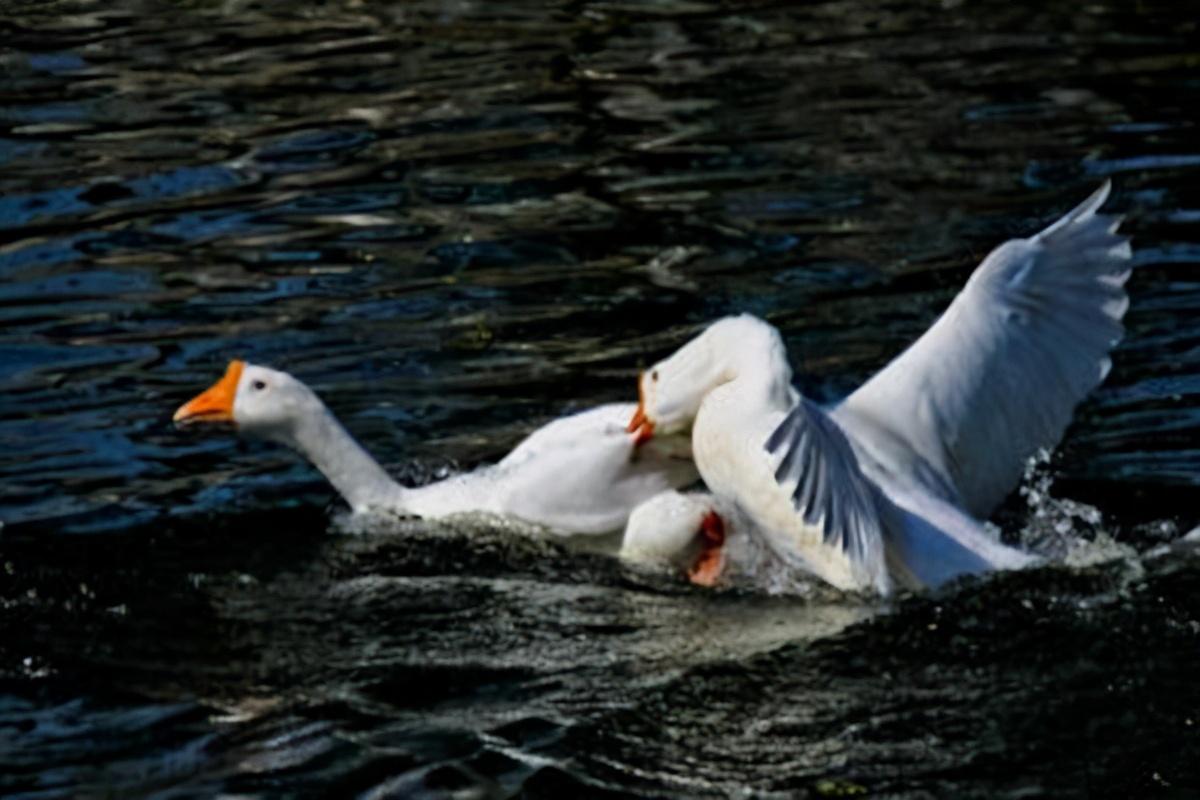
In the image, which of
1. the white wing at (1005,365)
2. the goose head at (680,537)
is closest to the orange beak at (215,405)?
the goose head at (680,537)

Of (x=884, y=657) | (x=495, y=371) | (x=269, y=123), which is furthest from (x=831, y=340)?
(x=269, y=123)

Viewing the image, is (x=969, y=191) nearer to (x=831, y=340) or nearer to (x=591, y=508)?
(x=831, y=340)

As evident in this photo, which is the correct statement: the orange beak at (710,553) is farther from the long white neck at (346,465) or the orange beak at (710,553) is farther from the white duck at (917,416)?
the long white neck at (346,465)

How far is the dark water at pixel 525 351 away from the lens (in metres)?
7.13

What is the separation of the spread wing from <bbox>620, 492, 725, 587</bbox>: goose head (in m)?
0.52

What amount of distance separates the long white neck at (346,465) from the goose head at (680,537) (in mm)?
948

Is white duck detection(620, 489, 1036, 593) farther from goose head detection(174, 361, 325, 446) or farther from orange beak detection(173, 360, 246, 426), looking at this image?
orange beak detection(173, 360, 246, 426)

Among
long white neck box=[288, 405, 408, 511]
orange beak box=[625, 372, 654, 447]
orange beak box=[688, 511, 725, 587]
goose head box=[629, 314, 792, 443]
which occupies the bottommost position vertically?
orange beak box=[688, 511, 725, 587]

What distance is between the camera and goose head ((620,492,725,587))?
8.40 metres

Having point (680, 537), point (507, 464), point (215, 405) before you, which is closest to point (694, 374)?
point (680, 537)

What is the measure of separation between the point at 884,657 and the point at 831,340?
2875 millimetres

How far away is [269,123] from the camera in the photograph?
45.9ft

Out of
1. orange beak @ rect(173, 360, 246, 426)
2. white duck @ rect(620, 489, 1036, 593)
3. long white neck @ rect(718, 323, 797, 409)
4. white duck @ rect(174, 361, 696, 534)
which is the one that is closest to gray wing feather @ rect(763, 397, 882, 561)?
white duck @ rect(620, 489, 1036, 593)

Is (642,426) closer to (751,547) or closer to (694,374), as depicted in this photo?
(694,374)
